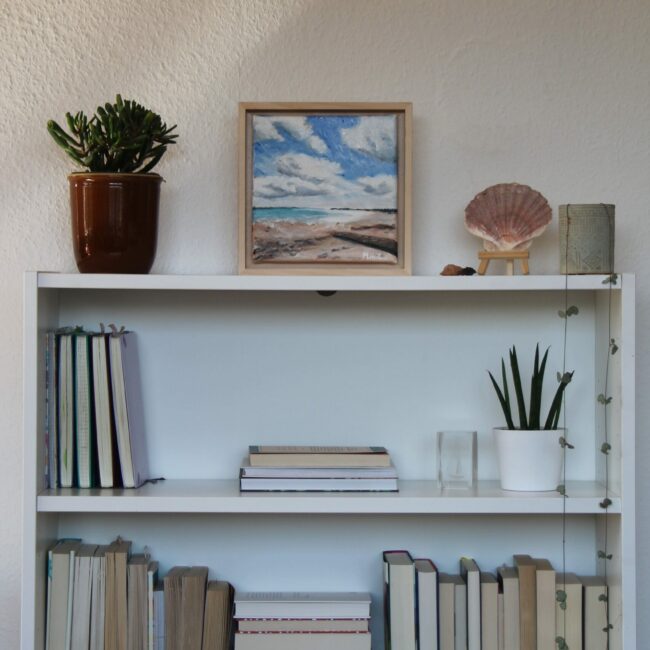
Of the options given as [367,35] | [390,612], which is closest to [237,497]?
[390,612]

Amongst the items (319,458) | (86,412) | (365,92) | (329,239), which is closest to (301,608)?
(319,458)

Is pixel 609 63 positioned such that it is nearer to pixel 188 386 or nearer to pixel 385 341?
pixel 385 341

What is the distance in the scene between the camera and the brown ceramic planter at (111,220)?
61.5 inches

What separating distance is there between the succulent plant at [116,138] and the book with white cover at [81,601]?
634 mm

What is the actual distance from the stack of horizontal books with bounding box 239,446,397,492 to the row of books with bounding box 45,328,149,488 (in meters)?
0.21

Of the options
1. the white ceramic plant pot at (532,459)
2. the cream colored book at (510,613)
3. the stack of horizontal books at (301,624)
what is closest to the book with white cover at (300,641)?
the stack of horizontal books at (301,624)

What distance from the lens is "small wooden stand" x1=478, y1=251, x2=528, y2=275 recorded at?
162cm

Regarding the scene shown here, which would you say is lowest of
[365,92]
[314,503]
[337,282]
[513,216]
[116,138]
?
[314,503]

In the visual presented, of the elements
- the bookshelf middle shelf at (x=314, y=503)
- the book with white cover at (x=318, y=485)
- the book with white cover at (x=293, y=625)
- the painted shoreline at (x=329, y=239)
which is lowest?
the book with white cover at (x=293, y=625)

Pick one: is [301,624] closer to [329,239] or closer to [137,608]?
[137,608]

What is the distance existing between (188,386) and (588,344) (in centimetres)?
70

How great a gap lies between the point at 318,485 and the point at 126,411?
33 centimetres

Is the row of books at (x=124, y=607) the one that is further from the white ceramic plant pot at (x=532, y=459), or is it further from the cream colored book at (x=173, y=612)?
the white ceramic plant pot at (x=532, y=459)

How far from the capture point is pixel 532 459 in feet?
5.22
